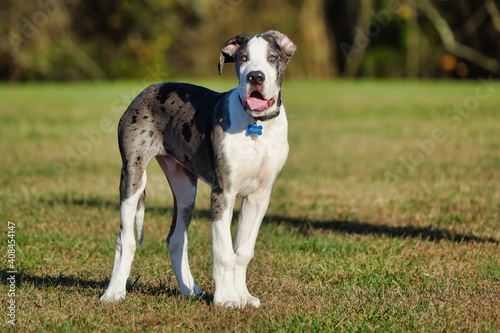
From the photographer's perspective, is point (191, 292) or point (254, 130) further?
point (191, 292)

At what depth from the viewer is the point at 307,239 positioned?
7.21 metres

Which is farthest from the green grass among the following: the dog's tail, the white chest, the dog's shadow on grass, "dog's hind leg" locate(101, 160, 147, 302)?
the white chest

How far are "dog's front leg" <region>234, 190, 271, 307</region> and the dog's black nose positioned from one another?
844 millimetres

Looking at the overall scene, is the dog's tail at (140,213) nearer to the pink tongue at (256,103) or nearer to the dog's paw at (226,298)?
the dog's paw at (226,298)

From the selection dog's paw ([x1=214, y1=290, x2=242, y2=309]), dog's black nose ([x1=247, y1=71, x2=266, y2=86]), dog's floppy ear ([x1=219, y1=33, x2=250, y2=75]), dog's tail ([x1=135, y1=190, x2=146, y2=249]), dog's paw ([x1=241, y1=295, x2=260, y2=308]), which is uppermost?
dog's floppy ear ([x1=219, y1=33, x2=250, y2=75])

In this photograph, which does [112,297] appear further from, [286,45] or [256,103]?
[286,45]

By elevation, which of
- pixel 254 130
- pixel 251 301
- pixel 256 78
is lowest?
pixel 251 301

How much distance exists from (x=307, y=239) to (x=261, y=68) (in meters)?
2.86

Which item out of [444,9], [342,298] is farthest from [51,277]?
[444,9]

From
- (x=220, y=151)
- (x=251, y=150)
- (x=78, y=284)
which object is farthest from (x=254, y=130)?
(x=78, y=284)

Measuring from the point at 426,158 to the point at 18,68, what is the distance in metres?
22.2

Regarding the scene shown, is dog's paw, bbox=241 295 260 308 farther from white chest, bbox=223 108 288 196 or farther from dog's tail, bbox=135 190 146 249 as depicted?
dog's tail, bbox=135 190 146 249

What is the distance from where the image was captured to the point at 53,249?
6793mm

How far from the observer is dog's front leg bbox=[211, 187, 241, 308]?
4973mm
